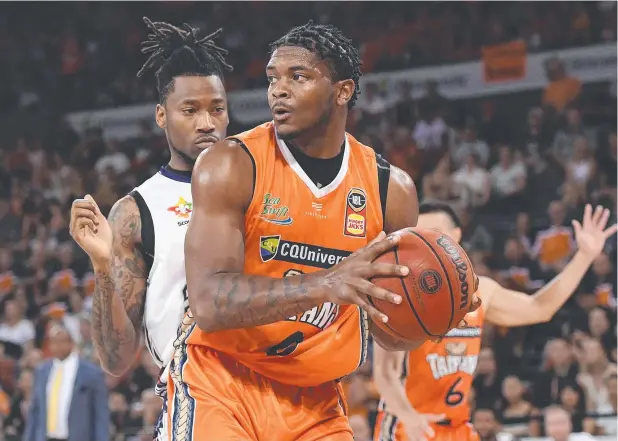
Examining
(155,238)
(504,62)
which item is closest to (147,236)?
(155,238)

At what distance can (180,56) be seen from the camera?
4223mm

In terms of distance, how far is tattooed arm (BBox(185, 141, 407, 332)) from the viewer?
268cm

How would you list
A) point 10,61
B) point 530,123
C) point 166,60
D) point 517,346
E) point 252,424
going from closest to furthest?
point 252,424 → point 166,60 → point 517,346 → point 530,123 → point 10,61

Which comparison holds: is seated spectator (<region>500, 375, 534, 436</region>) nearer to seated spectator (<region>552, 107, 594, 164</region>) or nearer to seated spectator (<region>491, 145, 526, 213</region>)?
seated spectator (<region>491, 145, 526, 213</region>)

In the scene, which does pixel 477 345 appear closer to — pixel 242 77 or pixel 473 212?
pixel 473 212

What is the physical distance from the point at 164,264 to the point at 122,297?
0.75ft

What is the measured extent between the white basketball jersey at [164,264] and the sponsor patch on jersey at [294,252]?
27.9 inches

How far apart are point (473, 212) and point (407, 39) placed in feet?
12.8

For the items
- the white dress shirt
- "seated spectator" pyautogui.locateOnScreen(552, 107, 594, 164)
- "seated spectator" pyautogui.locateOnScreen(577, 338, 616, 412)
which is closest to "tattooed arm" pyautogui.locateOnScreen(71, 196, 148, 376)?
the white dress shirt

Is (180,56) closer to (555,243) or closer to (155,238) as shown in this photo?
(155,238)

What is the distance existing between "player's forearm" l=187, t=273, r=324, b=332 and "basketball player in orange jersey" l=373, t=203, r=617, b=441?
99.9 inches

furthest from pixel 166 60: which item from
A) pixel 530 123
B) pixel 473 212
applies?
pixel 530 123

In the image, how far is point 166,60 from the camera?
4273 mm

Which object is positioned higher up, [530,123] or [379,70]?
[379,70]
